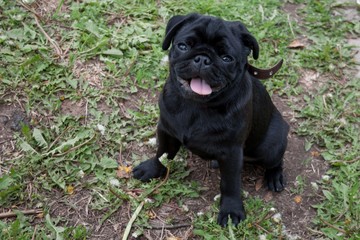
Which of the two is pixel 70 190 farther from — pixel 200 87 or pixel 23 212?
pixel 200 87

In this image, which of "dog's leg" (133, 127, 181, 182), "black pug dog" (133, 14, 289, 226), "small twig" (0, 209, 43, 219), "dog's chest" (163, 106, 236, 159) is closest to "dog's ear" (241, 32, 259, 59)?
"black pug dog" (133, 14, 289, 226)

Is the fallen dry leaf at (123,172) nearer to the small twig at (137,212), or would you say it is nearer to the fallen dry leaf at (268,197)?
the small twig at (137,212)

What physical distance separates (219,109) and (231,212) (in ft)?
2.64

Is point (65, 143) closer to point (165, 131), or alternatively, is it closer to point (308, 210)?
point (165, 131)

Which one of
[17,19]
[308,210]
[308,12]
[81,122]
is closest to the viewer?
[308,210]

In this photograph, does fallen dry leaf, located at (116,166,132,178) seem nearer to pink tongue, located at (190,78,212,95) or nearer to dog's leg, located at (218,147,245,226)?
dog's leg, located at (218,147,245,226)

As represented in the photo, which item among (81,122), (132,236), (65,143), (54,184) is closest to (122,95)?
(81,122)

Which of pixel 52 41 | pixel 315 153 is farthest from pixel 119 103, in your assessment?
pixel 315 153

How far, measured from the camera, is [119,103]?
14.0 ft

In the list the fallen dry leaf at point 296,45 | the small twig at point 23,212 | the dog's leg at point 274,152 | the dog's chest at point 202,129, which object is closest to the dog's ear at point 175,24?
the dog's chest at point 202,129

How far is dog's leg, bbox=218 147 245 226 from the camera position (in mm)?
3379

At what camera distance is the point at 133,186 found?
3.75m

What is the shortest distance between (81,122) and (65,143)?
0.98 feet

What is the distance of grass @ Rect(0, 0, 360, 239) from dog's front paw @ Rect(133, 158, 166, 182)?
0.07 meters
